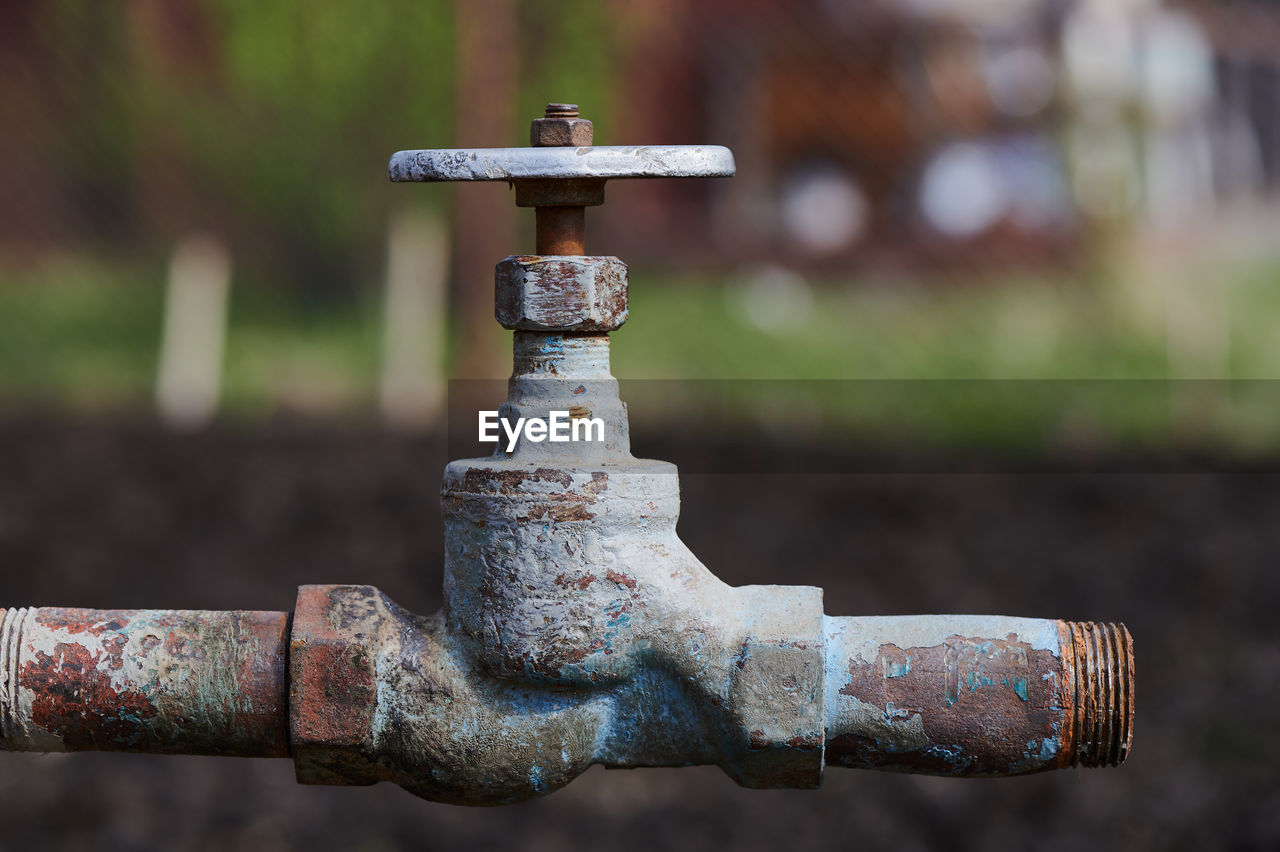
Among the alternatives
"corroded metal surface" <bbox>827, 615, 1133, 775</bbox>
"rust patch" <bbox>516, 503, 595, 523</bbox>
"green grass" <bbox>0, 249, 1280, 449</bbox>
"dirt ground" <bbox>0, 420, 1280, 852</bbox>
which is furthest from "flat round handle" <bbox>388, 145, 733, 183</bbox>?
"green grass" <bbox>0, 249, 1280, 449</bbox>

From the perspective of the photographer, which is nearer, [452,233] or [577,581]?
[577,581]

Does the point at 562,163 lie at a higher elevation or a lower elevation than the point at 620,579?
higher

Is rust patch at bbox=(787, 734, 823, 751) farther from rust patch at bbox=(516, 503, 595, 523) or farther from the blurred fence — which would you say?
the blurred fence

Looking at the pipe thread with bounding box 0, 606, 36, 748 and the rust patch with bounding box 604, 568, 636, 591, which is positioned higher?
the rust patch with bounding box 604, 568, 636, 591

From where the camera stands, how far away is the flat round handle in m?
0.99

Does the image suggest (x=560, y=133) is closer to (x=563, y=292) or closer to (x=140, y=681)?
(x=563, y=292)

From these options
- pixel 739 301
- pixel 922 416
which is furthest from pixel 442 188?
pixel 922 416

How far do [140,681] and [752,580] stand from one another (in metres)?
2.53

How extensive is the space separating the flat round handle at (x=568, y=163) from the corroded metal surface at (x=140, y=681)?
0.35 metres

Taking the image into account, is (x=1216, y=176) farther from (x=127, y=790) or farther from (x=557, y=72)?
(x=127, y=790)

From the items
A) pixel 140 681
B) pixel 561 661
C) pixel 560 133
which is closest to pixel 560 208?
pixel 560 133

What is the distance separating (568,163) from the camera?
0.99m

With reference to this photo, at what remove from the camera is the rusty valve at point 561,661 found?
1.04m

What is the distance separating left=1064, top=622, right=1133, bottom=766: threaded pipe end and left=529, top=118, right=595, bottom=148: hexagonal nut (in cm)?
48
